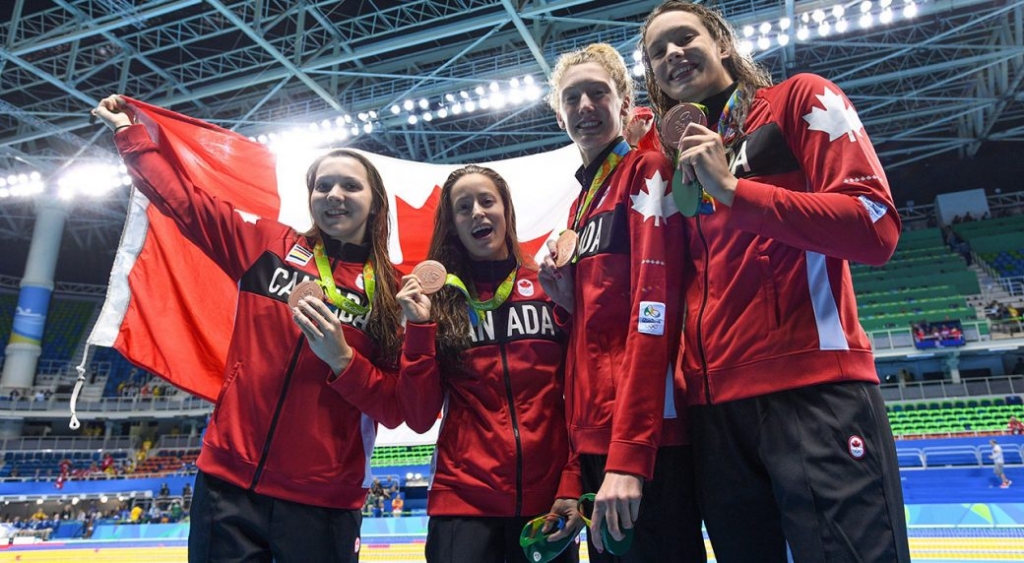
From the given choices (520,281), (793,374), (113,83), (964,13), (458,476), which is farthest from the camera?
(113,83)

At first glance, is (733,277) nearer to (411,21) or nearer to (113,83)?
(411,21)

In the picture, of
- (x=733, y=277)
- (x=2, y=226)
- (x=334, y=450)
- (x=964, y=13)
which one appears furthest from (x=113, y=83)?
(x=964, y=13)

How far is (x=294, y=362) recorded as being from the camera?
2.39 metres

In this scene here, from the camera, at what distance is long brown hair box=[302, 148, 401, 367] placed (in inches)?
101

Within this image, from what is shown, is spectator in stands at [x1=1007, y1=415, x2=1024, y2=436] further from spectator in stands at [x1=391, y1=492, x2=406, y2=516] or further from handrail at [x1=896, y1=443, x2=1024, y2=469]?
spectator in stands at [x1=391, y1=492, x2=406, y2=516]

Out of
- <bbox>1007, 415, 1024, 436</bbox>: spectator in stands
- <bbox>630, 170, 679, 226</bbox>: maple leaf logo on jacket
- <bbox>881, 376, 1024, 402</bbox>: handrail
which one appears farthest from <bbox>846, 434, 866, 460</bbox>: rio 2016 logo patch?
<bbox>881, 376, 1024, 402</bbox>: handrail

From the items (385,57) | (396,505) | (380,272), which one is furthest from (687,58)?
(385,57)

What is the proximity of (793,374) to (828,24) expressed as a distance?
12.7m

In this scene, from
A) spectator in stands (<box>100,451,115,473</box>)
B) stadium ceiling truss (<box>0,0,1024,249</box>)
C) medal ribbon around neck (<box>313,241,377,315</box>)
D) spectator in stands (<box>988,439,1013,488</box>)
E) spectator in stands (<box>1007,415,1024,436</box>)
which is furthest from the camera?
spectator in stands (<box>100,451,115,473</box>)

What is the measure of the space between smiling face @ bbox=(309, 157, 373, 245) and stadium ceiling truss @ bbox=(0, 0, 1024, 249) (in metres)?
10.4

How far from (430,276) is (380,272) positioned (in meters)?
0.42

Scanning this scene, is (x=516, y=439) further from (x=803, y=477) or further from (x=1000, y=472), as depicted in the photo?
(x=1000, y=472)

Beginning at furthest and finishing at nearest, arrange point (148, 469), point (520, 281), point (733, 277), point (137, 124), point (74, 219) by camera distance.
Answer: point (74, 219), point (148, 469), point (137, 124), point (520, 281), point (733, 277)

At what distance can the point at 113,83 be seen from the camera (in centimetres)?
1625
